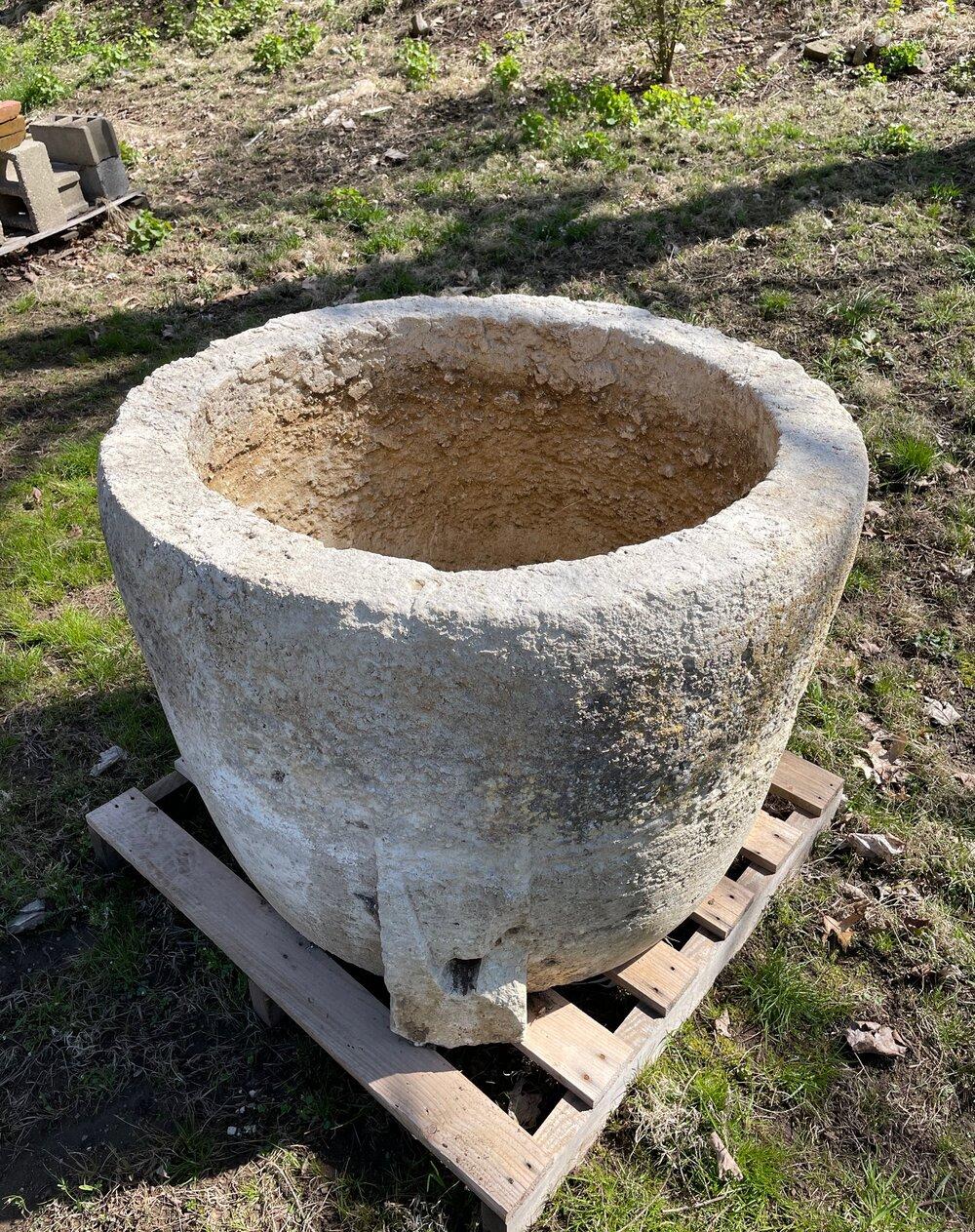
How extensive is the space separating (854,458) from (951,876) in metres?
1.35

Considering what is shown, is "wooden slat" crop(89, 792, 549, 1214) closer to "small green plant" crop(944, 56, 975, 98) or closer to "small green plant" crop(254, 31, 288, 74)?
"small green plant" crop(944, 56, 975, 98)

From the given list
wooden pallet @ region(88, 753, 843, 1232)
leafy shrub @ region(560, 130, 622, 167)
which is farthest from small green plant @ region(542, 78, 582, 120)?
wooden pallet @ region(88, 753, 843, 1232)

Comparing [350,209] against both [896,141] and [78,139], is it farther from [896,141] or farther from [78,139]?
[896,141]

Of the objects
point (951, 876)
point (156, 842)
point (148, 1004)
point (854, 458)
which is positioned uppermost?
point (854, 458)

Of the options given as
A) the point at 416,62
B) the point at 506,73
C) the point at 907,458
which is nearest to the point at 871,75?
the point at 506,73

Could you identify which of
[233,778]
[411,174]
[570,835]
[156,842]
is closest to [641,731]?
[570,835]

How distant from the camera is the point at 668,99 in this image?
636cm

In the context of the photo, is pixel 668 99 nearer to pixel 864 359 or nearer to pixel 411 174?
pixel 411 174

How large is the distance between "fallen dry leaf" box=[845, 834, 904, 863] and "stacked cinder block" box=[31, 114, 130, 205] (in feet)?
19.3

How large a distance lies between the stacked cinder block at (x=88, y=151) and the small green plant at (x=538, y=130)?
2.55m

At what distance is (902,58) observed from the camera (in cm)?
623

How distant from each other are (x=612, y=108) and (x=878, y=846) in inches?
207

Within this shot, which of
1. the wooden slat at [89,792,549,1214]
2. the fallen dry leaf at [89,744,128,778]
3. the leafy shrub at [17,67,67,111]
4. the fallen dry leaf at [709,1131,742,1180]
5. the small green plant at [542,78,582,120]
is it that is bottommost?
the fallen dry leaf at [709,1131,742,1180]

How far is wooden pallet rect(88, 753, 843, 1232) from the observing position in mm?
1903
